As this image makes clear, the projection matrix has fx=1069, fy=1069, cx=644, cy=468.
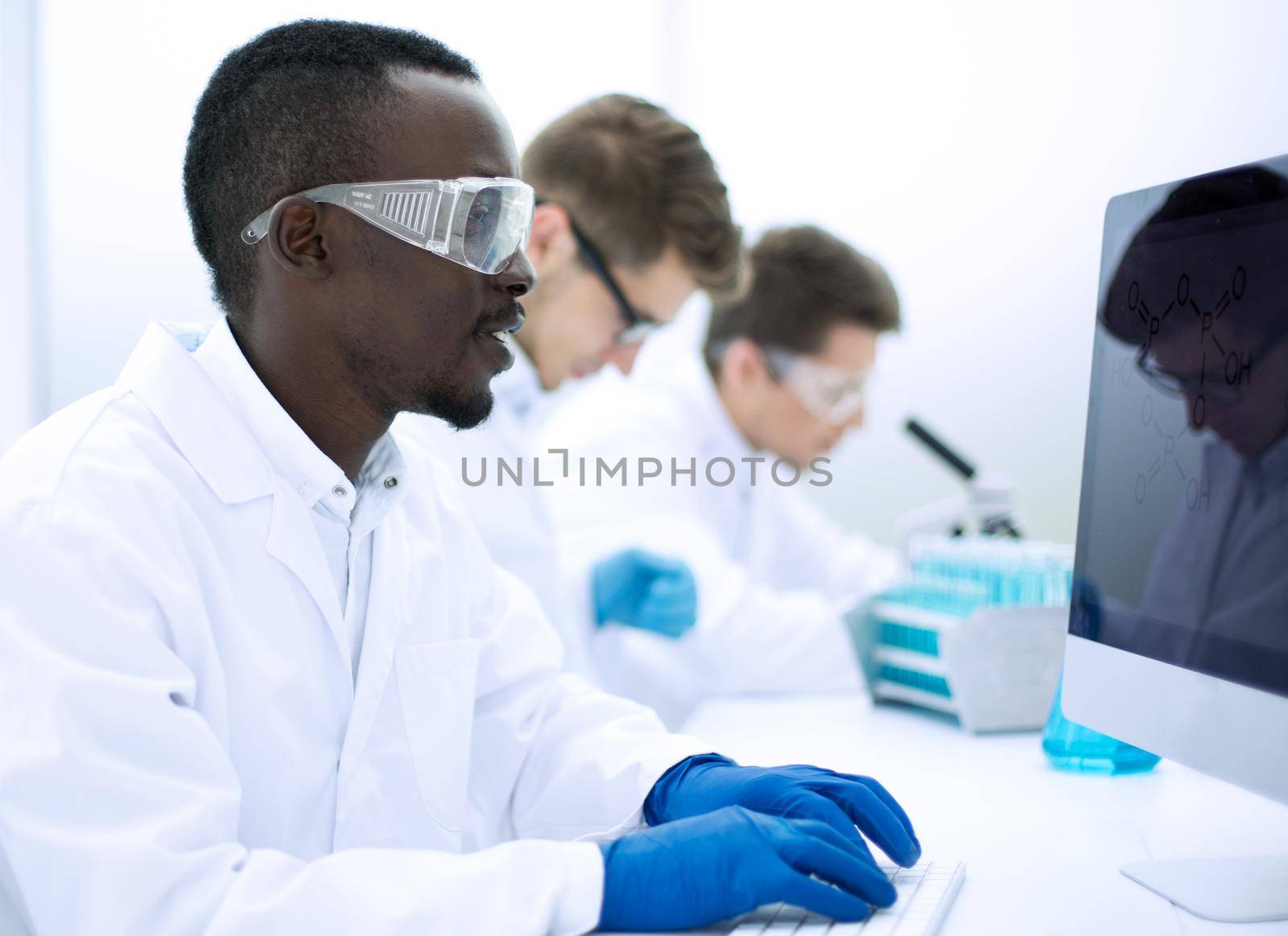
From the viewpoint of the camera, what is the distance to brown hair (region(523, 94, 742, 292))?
220 centimetres

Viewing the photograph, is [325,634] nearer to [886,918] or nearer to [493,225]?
[493,225]

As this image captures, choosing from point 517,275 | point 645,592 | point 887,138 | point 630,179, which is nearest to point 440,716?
point 517,275

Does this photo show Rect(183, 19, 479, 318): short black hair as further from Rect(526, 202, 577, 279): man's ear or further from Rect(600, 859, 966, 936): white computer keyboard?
Rect(526, 202, 577, 279): man's ear

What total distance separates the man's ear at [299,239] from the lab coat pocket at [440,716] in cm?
43

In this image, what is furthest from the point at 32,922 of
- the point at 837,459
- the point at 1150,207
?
the point at 837,459

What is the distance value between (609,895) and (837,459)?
2.93m

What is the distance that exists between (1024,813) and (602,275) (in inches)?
53.9

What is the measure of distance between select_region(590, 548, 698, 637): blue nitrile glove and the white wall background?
3.38 ft

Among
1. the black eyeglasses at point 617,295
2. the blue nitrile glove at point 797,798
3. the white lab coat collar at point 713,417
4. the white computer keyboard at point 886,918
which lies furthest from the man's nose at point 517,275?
the white lab coat collar at point 713,417

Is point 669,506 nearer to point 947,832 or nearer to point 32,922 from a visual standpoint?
point 947,832

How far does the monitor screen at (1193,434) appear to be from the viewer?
924 mm

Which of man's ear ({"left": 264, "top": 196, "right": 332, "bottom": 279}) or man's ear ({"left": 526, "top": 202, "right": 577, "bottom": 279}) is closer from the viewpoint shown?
man's ear ({"left": 264, "top": 196, "right": 332, "bottom": 279})

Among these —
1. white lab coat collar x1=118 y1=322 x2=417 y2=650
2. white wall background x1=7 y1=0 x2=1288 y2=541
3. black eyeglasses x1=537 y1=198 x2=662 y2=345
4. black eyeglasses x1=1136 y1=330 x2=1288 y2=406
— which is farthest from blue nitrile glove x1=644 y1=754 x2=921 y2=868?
white wall background x1=7 y1=0 x2=1288 y2=541

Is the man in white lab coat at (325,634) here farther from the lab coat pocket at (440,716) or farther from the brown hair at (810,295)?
the brown hair at (810,295)
